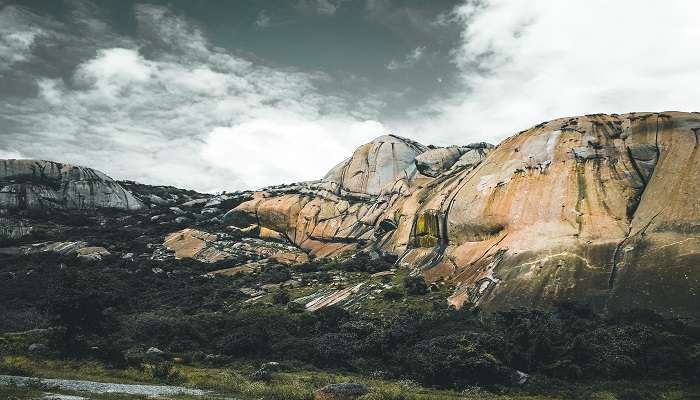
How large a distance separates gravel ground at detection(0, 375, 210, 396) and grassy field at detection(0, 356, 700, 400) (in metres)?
1.45

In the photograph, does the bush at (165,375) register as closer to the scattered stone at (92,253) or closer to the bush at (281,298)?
the bush at (281,298)

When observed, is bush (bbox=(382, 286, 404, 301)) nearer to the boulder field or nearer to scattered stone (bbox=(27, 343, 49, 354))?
the boulder field

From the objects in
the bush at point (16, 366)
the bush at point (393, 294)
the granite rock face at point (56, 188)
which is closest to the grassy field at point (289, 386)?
the bush at point (16, 366)

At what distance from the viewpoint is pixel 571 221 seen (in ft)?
194

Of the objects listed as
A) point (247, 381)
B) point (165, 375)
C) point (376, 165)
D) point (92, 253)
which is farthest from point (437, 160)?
point (165, 375)

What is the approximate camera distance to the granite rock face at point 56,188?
13962 cm

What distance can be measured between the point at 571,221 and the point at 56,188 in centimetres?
15214

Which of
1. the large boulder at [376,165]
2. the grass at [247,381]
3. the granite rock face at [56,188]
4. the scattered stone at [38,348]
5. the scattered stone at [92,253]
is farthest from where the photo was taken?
the granite rock face at [56,188]

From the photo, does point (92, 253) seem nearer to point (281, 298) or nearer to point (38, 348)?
point (281, 298)

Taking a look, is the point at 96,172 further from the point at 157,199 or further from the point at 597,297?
the point at 597,297

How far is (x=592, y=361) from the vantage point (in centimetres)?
3666

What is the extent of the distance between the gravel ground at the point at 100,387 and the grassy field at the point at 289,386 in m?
1.45

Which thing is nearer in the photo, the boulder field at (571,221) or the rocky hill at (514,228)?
the boulder field at (571,221)

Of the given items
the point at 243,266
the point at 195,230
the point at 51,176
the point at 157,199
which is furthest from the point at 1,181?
the point at 243,266
